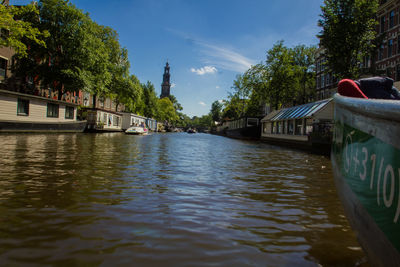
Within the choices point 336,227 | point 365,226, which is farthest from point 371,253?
point 336,227

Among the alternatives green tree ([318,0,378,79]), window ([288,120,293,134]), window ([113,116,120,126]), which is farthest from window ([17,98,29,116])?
green tree ([318,0,378,79])

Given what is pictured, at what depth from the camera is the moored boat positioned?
1.64m

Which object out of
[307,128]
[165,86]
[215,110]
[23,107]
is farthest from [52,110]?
[165,86]

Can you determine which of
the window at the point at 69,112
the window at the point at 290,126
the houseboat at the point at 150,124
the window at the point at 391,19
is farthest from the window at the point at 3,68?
the houseboat at the point at 150,124

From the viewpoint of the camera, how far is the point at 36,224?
322 cm

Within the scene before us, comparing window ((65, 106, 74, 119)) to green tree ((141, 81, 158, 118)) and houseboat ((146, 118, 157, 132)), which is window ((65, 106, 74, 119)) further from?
green tree ((141, 81, 158, 118))

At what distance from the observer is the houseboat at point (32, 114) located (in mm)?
22234

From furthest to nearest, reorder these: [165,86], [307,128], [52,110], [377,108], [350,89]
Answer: [165,86], [52,110], [307,128], [350,89], [377,108]

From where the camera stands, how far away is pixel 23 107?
24.6 metres

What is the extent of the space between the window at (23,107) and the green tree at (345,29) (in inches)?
1037

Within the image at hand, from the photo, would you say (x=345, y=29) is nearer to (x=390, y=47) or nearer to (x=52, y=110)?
A: (x=390, y=47)

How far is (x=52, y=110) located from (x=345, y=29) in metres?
28.0

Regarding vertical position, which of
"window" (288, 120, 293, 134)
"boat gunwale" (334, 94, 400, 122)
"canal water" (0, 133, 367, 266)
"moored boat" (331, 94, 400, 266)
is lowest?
"canal water" (0, 133, 367, 266)

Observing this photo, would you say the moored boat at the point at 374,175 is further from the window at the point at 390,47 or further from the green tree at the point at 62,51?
the window at the point at 390,47
